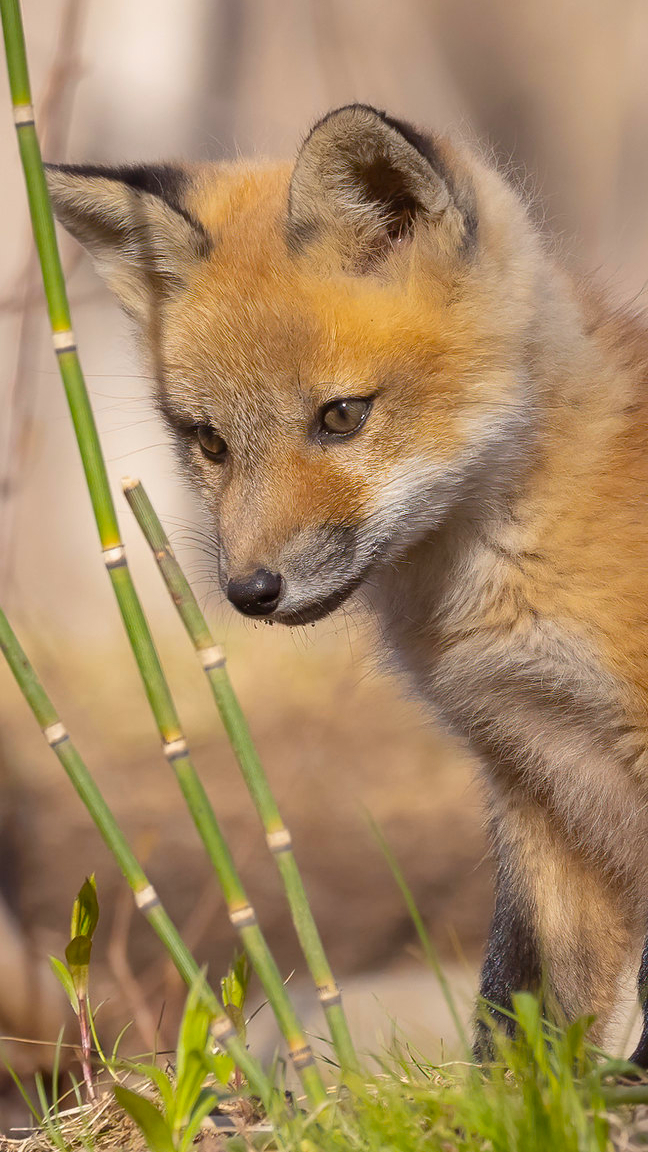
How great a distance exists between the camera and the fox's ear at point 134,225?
1.74 m

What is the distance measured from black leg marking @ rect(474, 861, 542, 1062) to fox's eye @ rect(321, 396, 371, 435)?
0.97 metres

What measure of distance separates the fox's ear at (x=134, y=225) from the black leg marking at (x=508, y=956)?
1.31 meters

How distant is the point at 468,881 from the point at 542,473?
2.32 metres

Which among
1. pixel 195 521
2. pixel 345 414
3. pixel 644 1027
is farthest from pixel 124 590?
pixel 195 521

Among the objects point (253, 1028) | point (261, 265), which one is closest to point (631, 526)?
point (261, 265)

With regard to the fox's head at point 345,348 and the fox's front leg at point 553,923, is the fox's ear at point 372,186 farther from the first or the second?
the fox's front leg at point 553,923

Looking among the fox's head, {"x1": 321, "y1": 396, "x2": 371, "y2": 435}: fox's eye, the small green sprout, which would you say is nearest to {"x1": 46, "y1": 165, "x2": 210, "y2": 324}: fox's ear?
the fox's head

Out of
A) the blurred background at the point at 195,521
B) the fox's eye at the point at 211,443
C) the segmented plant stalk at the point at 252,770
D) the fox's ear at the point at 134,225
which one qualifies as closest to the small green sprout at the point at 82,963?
the segmented plant stalk at the point at 252,770

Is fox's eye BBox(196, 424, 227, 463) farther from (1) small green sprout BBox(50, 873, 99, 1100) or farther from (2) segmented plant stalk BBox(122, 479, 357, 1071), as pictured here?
(1) small green sprout BBox(50, 873, 99, 1100)

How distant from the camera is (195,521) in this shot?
3.36m

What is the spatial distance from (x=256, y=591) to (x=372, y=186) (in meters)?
0.68

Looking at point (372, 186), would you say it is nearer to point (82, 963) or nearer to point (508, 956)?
point (82, 963)

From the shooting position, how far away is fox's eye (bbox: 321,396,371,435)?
1.64m

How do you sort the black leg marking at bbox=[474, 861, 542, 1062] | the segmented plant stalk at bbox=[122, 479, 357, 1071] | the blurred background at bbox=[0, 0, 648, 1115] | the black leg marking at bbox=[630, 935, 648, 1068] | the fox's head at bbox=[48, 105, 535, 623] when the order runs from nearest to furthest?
the segmented plant stalk at bbox=[122, 479, 357, 1071] → the black leg marking at bbox=[630, 935, 648, 1068] → the fox's head at bbox=[48, 105, 535, 623] → the black leg marking at bbox=[474, 861, 542, 1062] → the blurred background at bbox=[0, 0, 648, 1115]
